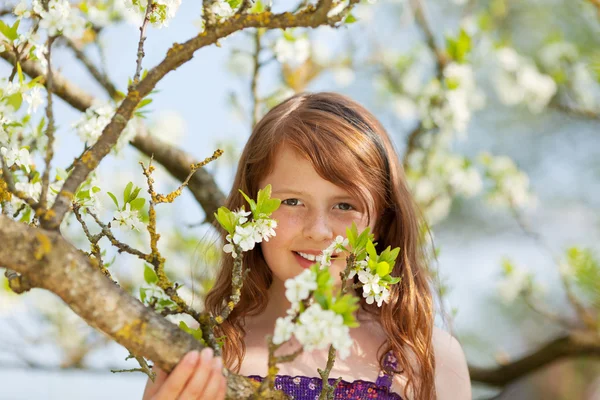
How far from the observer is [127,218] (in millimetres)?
1007

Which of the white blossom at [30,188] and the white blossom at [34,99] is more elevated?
the white blossom at [34,99]

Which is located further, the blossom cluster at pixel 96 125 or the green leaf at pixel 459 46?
the green leaf at pixel 459 46

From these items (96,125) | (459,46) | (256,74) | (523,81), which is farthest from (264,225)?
(523,81)

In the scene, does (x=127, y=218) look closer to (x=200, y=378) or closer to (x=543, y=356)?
(x=200, y=378)

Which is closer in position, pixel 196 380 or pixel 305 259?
pixel 196 380

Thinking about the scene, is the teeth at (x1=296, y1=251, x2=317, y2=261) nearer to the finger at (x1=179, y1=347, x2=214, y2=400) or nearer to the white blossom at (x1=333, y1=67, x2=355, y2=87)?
the finger at (x1=179, y1=347, x2=214, y2=400)

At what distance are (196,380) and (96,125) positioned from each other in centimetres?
70

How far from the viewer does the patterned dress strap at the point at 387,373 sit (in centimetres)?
139

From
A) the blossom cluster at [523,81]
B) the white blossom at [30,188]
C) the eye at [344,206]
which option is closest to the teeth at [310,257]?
the eye at [344,206]

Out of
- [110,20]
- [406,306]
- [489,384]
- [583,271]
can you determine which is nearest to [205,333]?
[406,306]

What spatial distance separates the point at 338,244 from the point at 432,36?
1592 mm

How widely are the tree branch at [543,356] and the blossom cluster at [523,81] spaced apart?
118 cm

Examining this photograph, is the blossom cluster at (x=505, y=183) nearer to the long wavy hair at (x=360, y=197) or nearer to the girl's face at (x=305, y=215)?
the long wavy hair at (x=360, y=197)

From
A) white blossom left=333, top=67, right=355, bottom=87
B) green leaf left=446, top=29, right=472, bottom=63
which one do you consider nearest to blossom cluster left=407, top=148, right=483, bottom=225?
green leaf left=446, top=29, right=472, bottom=63
